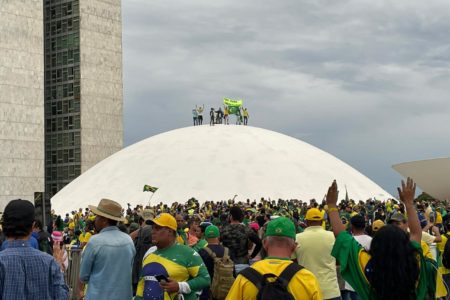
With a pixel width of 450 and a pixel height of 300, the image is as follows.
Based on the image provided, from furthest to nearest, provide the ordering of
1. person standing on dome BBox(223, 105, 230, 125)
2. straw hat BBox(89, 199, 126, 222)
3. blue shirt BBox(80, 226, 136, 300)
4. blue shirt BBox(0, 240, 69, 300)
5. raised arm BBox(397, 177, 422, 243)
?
person standing on dome BBox(223, 105, 230, 125), straw hat BBox(89, 199, 126, 222), blue shirt BBox(80, 226, 136, 300), raised arm BBox(397, 177, 422, 243), blue shirt BBox(0, 240, 69, 300)

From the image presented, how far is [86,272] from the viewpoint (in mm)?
7082

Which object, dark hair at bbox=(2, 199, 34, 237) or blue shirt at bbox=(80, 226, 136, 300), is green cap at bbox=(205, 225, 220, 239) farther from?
dark hair at bbox=(2, 199, 34, 237)

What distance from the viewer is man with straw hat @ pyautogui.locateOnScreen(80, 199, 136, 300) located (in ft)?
23.0

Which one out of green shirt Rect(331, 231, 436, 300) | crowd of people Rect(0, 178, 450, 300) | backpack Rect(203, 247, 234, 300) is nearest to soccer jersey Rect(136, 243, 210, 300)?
crowd of people Rect(0, 178, 450, 300)

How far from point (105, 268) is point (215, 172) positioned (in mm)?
54627

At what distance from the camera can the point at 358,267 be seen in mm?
5117

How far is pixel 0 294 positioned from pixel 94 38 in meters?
79.9

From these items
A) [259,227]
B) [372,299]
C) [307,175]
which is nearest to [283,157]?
[307,175]

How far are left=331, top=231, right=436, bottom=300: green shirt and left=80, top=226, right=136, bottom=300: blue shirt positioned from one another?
2.61 metres

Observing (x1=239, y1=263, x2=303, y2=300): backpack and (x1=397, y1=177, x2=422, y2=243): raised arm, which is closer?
(x1=239, y1=263, x2=303, y2=300): backpack

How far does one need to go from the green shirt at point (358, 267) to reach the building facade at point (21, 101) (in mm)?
70690

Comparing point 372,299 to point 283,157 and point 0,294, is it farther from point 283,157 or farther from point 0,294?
point 283,157

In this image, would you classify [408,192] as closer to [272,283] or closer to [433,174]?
[272,283]

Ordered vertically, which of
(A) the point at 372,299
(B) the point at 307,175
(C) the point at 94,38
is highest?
(C) the point at 94,38
